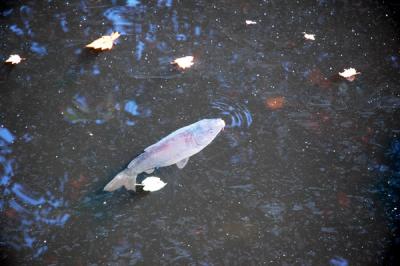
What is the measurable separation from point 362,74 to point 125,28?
2.74 m

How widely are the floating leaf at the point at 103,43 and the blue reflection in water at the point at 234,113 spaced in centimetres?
144

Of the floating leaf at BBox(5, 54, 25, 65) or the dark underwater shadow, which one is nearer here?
the dark underwater shadow

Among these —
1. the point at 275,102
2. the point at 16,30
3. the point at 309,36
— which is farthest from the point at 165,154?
the point at 16,30

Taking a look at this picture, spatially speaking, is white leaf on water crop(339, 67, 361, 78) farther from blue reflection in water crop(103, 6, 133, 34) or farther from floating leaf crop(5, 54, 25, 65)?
floating leaf crop(5, 54, 25, 65)

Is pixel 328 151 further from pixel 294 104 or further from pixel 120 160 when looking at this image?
pixel 120 160

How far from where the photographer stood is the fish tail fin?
269 cm

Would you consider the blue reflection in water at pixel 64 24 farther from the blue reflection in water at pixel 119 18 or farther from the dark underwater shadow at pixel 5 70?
the dark underwater shadow at pixel 5 70

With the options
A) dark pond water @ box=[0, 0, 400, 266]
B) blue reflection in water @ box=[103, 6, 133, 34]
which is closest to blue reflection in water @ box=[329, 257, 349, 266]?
dark pond water @ box=[0, 0, 400, 266]

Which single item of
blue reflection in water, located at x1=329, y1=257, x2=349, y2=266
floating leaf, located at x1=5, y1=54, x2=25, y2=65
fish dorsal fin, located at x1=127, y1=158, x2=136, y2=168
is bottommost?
blue reflection in water, located at x1=329, y1=257, x2=349, y2=266

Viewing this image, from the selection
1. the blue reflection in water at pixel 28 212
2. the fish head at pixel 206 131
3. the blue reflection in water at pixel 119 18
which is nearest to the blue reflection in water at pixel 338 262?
the fish head at pixel 206 131

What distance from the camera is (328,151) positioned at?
314 centimetres

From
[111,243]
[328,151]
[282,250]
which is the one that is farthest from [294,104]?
[111,243]

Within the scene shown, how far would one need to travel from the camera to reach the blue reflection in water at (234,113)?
327cm

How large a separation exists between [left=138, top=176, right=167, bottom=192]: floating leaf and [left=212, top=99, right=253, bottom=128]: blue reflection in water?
845mm
